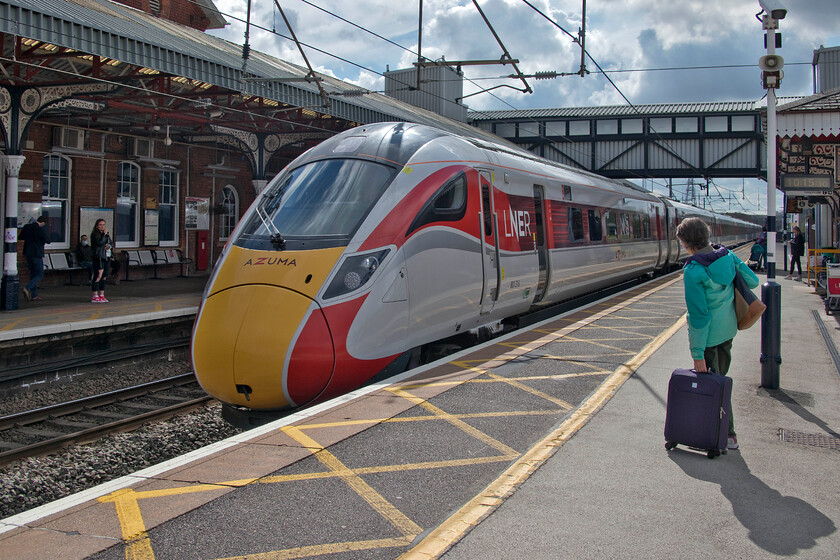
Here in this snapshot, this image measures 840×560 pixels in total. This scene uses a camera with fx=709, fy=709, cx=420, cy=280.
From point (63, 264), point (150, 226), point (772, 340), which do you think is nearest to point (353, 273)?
point (772, 340)

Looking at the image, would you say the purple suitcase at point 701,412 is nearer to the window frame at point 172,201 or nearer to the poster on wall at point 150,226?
the poster on wall at point 150,226

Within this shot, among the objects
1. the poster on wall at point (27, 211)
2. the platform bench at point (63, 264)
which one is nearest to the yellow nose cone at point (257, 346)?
the poster on wall at point (27, 211)

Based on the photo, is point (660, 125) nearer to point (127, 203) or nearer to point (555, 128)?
point (555, 128)

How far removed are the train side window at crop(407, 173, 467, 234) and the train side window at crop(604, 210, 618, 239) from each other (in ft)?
25.3

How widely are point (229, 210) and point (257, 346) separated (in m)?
18.1

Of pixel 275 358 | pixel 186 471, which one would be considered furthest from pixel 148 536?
pixel 275 358

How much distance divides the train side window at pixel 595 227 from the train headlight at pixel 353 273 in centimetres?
802

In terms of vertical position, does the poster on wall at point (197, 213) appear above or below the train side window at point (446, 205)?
above

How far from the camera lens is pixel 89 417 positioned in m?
8.87

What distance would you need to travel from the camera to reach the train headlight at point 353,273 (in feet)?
21.6

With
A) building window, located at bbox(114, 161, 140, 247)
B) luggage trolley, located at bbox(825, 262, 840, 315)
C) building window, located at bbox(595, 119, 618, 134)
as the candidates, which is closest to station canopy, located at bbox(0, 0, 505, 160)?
building window, located at bbox(114, 161, 140, 247)

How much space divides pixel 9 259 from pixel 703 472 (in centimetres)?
1274

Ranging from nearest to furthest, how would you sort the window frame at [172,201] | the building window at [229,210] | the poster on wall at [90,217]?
the poster on wall at [90,217] < the window frame at [172,201] < the building window at [229,210]

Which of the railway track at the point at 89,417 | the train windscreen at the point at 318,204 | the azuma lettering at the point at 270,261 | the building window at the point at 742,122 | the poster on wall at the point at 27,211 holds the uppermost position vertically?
the building window at the point at 742,122
